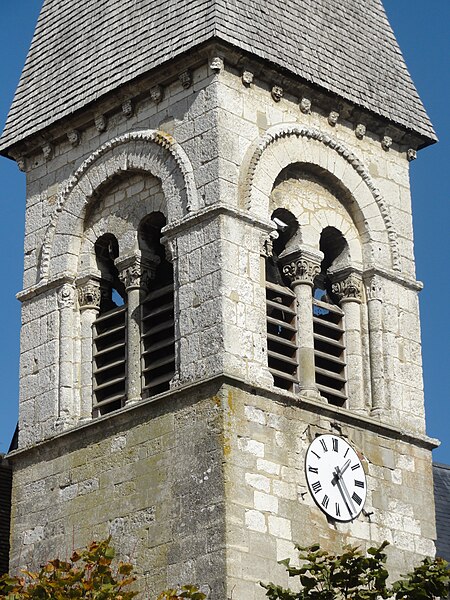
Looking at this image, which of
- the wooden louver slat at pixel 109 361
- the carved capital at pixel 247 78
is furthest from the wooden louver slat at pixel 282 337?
the carved capital at pixel 247 78

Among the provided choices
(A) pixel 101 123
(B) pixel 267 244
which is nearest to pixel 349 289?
(B) pixel 267 244

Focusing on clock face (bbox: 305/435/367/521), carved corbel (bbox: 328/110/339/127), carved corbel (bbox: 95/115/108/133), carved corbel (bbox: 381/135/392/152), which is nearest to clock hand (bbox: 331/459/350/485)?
clock face (bbox: 305/435/367/521)

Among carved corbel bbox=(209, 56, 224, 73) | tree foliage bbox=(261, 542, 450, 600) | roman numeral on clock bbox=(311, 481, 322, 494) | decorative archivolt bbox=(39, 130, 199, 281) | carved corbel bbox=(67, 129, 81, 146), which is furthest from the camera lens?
carved corbel bbox=(67, 129, 81, 146)

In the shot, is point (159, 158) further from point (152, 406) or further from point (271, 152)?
point (152, 406)

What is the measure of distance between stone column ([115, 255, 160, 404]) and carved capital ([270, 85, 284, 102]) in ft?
8.72

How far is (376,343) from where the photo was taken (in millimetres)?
Answer: 25344

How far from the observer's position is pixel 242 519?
22203mm

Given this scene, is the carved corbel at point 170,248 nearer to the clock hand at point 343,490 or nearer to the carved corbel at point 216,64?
the carved corbel at point 216,64

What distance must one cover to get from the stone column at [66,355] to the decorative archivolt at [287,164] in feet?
10.1

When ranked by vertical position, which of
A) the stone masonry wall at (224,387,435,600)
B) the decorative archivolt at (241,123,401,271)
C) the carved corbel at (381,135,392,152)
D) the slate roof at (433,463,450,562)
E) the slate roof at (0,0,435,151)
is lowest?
the stone masonry wall at (224,387,435,600)

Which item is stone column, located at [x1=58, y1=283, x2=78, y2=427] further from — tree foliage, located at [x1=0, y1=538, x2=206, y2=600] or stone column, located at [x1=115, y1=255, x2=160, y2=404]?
tree foliage, located at [x1=0, y1=538, x2=206, y2=600]

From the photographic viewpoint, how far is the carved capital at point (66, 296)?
25.7 m

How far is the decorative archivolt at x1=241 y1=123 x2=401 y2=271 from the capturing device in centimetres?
2438

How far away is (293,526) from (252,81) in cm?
599
